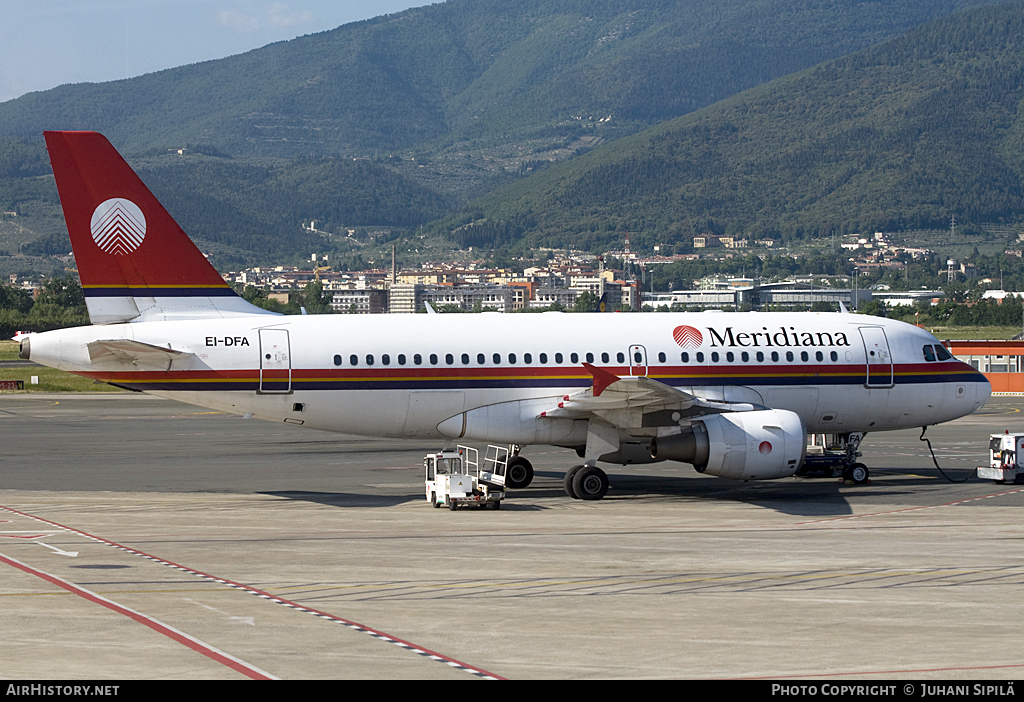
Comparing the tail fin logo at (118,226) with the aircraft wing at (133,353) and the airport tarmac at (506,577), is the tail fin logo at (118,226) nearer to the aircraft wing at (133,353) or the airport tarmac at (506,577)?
the aircraft wing at (133,353)

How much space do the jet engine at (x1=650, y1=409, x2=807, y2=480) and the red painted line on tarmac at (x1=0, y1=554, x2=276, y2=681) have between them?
1554 cm

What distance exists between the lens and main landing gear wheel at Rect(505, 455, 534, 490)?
33.4 meters

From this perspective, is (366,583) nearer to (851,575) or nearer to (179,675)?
(179,675)

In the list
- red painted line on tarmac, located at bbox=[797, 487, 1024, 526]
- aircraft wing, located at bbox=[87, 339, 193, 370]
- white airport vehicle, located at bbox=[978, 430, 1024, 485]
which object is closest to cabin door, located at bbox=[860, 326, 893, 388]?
white airport vehicle, located at bbox=[978, 430, 1024, 485]

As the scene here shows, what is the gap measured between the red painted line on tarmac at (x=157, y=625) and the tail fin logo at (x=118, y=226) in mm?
10446

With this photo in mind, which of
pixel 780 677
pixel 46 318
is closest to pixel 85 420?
pixel 780 677

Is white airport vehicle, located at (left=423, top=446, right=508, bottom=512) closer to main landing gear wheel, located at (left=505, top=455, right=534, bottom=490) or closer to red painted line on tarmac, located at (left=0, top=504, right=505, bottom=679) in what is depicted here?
main landing gear wheel, located at (left=505, top=455, right=534, bottom=490)

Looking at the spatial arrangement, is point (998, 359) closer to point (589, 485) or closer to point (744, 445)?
point (744, 445)

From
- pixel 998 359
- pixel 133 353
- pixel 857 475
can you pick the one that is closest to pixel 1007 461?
pixel 857 475

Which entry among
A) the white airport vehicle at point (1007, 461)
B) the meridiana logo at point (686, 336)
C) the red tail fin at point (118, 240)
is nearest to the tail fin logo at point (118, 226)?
the red tail fin at point (118, 240)

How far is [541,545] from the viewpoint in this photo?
2394 centimetres

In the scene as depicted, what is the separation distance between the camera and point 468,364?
31438 millimetres

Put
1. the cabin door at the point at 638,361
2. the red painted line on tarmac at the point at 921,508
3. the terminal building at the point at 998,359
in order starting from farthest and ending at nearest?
1. the terminal building at the point at 998,359
2. the cabin door at the point at 638,361
3. the red painted line on tarmac at the point at 921,508

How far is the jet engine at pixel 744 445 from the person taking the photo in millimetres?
29375
